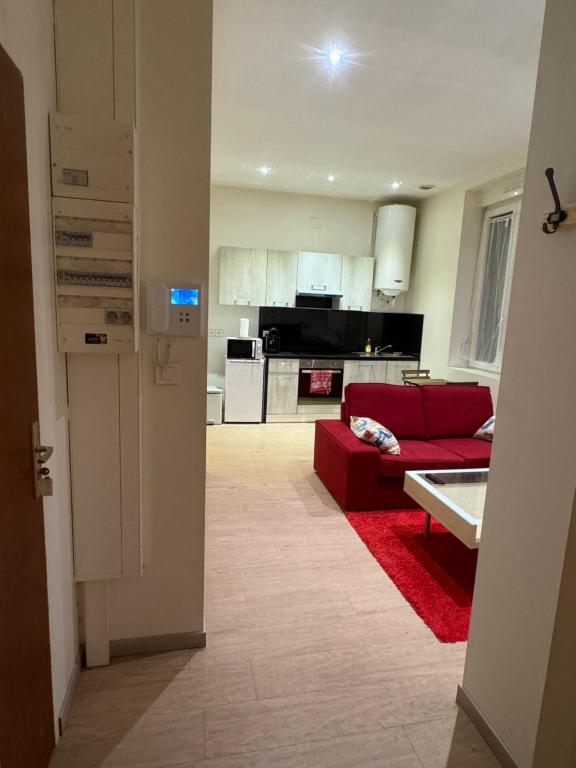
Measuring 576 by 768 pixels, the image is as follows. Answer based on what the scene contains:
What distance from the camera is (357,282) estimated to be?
20.0 ft

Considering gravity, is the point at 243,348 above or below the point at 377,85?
below

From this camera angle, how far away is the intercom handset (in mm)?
1680

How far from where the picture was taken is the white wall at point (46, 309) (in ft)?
3.97

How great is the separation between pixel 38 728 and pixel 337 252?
19.6 feet

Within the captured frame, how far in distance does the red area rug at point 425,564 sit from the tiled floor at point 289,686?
8cm

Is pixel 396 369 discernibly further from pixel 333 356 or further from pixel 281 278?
pixel 281 278

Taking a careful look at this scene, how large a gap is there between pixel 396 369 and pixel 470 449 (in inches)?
99.9

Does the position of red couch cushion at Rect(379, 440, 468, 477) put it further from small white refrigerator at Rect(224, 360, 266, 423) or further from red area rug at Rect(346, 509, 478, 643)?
small white refrigerator at Rect(224, 360, 266, 423)

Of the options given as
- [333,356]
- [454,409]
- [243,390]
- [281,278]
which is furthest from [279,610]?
[281,278]

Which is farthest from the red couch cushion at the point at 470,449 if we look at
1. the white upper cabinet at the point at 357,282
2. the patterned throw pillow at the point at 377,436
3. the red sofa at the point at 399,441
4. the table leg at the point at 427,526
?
the white upper cabinet at the point at 357,282

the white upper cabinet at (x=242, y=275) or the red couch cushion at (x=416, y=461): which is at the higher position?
the white upper cabinet at (x=242, y=275)

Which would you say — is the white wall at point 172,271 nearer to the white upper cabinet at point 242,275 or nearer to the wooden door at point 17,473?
the wooden door at point 17,473

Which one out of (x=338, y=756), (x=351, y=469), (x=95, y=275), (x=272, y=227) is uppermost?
(x=272, y=227)

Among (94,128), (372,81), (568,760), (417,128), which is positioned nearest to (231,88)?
(372,81)
